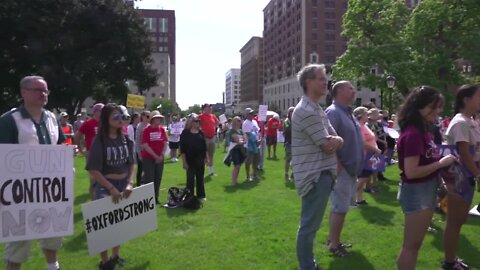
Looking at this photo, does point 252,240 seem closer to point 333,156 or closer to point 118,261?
point 118,261

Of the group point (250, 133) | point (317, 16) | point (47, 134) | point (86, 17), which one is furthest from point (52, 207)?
point (317, 16)

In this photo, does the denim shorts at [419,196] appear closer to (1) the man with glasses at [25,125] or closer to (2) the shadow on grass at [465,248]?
(2) the shadow on grass at [465,248]

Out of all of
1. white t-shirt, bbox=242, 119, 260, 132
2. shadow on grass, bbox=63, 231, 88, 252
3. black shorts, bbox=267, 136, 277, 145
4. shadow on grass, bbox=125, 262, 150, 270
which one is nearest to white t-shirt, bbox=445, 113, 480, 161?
shadow on grass, bbox=125, 262, 150, 270

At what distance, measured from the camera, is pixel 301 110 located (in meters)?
4.35

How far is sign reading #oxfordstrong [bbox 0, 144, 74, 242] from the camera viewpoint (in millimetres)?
4012

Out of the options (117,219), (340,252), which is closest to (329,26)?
(340,252)

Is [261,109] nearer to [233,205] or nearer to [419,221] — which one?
[233,205]

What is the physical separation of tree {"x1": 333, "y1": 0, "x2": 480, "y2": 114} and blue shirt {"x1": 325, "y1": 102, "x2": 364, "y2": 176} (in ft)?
101

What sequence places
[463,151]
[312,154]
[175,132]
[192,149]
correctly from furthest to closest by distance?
[175,132] → [192,149] → [463,151] → [312,154]

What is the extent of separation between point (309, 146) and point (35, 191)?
105 inches

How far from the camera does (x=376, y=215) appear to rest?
812 cm

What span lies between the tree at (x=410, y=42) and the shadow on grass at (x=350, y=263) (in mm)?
30777

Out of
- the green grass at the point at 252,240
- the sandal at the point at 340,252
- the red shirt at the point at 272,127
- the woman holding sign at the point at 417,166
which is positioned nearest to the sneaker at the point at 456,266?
the green grass at the point at 252,240

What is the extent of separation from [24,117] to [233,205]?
562cm
